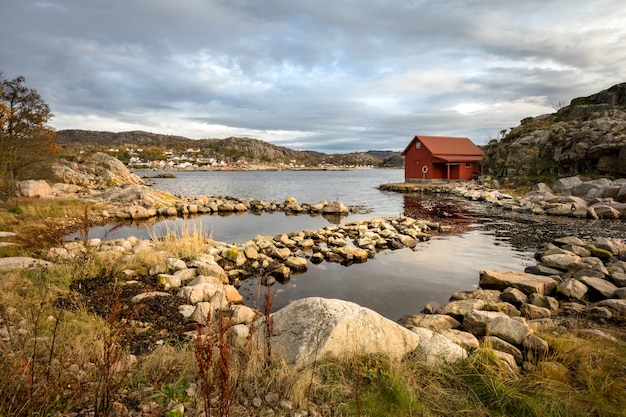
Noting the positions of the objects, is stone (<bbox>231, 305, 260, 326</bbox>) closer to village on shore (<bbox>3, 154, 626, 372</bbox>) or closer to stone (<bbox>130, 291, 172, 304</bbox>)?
village on shore (<bbox>3, 154, 626, 372</bbox>)

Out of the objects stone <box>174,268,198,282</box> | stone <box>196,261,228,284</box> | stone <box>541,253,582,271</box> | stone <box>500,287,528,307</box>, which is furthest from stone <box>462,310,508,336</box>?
stone <box>174,268,198,282</box>

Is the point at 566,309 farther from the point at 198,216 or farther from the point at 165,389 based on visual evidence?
the point at 198,216

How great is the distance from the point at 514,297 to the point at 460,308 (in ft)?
5.49

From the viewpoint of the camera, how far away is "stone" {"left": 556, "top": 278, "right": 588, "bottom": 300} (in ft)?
23.8

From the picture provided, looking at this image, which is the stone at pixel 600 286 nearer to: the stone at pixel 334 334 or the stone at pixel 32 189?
the stone at pixel 334 334

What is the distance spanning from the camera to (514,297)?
23.3ft

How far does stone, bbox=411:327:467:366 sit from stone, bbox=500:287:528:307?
3.63 metres

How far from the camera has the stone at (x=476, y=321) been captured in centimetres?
532

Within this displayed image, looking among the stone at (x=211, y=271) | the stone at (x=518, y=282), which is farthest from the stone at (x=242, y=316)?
the stone at (x=518, y=282)

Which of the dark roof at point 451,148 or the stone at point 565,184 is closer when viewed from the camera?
the stone at point 565,184

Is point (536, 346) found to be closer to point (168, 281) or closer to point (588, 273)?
point (588, 273)

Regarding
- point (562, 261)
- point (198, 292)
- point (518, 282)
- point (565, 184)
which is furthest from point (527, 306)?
point (565, 184)

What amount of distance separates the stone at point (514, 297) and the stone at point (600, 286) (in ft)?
5.09

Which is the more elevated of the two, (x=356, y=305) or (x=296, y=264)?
(x=356, y=305)
